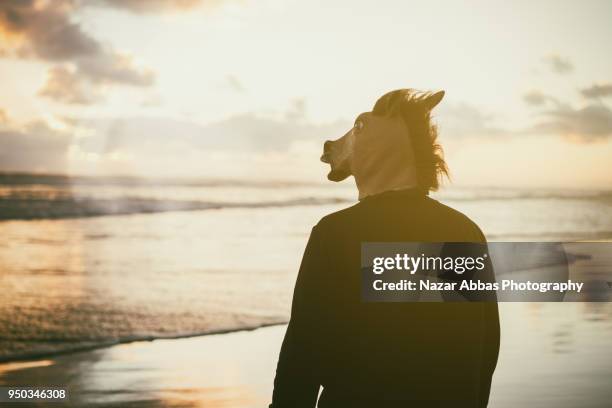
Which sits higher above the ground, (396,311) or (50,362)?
(396,311)

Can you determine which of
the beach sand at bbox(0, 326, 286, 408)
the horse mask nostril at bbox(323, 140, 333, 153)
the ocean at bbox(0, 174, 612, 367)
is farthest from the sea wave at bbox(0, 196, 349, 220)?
the horse mask nostril at bbox(323, 140, 333, 153)

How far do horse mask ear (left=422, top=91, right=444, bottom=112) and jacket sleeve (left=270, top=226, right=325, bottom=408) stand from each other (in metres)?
0.51

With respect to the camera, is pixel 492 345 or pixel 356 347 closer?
pixel 356 347

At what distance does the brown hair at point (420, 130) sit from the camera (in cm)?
177

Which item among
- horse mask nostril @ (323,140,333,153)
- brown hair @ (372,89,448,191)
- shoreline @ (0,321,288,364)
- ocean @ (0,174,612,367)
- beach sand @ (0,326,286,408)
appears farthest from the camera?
ocean @ (0,174,612,367)

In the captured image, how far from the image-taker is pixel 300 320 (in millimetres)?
1586

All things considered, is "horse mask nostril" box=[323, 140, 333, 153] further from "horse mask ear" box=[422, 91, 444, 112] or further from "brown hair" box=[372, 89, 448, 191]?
"horse mask ear" box=[422, 91, 444, 112]

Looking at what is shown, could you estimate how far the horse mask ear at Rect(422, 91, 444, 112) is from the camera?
1771 mm

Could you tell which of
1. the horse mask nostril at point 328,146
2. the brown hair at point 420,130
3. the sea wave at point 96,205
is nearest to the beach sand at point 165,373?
the horse mask nostril at point 328,146

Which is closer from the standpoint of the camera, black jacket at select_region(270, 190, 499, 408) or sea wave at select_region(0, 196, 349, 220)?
black jacket at select_region(270, 190, 499, 408)

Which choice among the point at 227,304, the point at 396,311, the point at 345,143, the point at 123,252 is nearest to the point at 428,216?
the point at 396,311

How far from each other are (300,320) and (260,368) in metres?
3.16

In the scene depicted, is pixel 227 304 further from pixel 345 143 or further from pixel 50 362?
pixel 345 143

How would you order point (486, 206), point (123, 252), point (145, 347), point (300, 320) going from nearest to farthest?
1. point (300, 320)
2. point (145, 347)
3. point (123, 252)
4. point (486, 206)
